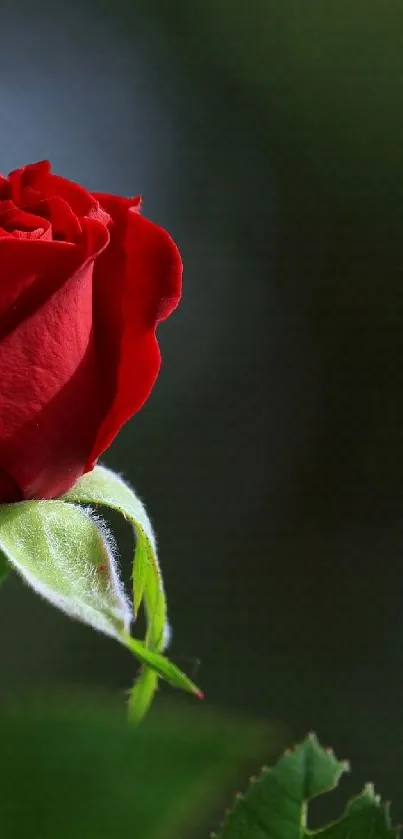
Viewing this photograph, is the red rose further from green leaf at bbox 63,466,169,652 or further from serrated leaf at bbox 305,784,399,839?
serrated leaf at bbox 305,784,399,839

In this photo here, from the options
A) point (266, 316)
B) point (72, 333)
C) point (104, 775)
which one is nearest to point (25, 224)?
point (72, 333)

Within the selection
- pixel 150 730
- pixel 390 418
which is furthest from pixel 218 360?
pixel 150 730

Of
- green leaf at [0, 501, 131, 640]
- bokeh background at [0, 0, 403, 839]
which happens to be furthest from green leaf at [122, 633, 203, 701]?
bokeh background at [0, 0, 403, 839]

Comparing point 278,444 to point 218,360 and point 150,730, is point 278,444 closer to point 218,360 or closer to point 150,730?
point 218,360

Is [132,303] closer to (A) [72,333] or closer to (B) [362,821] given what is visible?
(A) [72,333]

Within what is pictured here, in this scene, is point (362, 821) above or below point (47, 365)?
below

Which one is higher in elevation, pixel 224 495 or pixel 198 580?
pixel 224 495
